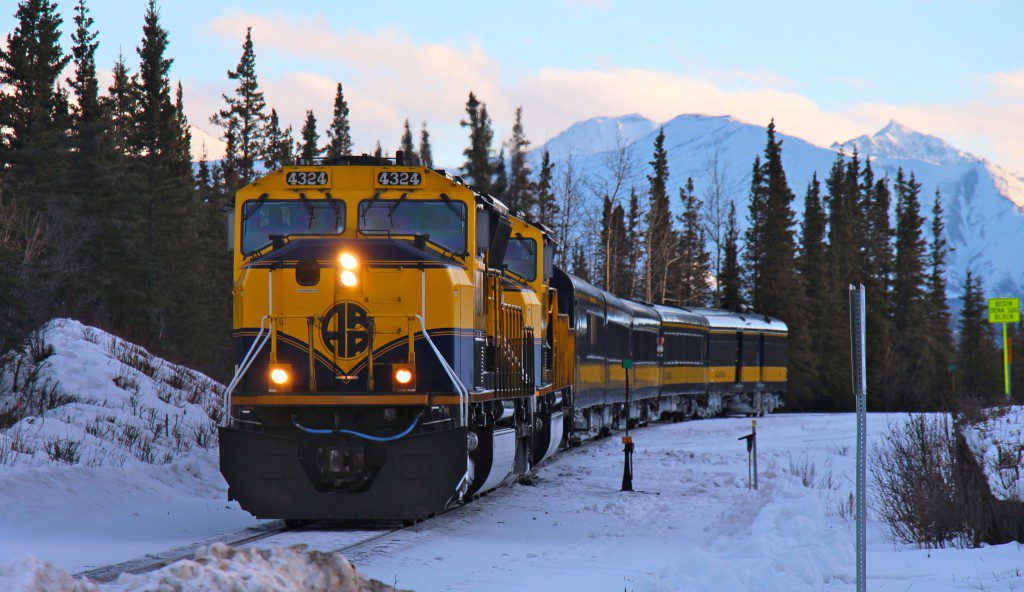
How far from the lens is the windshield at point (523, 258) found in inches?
618

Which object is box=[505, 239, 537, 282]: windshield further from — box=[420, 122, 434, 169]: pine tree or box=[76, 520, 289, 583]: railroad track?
box=[420, 122, 434, 169]: pine tree

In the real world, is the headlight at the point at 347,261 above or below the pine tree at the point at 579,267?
below

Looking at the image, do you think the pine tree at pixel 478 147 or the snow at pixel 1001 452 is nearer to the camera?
the snow at pixel 1001 452

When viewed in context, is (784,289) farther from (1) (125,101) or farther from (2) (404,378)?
(2) (404,378)

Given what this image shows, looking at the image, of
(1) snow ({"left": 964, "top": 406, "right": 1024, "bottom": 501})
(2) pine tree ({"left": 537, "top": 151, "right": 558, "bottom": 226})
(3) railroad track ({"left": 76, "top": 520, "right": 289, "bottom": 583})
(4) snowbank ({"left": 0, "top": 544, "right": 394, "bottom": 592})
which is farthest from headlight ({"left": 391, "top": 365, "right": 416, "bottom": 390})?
(2) pine tree ({"left": 537, "top": 151, "right": 558, "bottom": 226})

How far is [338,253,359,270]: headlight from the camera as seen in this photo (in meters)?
10.6

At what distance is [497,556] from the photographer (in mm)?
9586

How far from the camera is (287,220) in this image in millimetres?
11266

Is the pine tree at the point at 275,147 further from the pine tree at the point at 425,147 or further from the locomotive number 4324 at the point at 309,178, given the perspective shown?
the locomotive number 4324 at the point at 309,178

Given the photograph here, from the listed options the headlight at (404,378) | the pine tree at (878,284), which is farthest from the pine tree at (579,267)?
the headlight at (404,378)

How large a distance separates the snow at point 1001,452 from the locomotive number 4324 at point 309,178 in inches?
291

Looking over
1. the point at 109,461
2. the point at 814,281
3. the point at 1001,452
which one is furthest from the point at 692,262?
the point at 109,461

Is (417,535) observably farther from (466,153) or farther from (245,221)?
(466,153)

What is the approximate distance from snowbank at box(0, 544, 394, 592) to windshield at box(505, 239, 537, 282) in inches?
372
